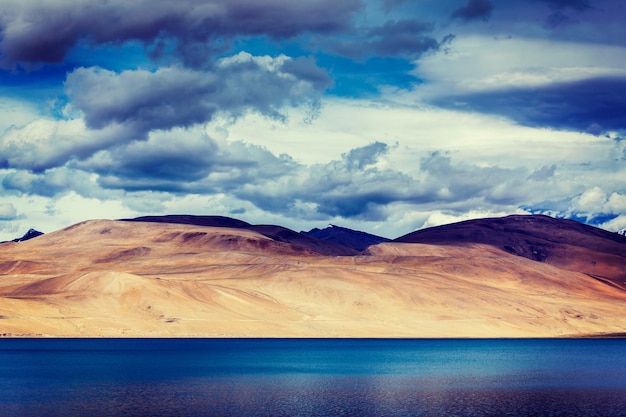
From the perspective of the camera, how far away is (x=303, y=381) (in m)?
78.0

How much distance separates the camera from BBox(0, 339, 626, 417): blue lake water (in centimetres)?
5903

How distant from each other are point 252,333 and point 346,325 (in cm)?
2290

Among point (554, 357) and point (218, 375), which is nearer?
point (218, 375)

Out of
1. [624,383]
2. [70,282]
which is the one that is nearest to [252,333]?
[70,282]

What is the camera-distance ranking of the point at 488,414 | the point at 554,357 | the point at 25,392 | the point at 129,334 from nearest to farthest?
the point at 488,414 < the point at 25,392 < the point at 554,357 < the point at 129,334

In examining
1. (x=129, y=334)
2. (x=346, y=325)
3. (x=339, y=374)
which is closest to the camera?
(x=339, y=374)

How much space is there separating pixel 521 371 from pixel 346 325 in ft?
264

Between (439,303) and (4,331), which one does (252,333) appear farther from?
(439,303)

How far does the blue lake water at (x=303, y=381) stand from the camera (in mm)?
59031

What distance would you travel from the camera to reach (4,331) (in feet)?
445

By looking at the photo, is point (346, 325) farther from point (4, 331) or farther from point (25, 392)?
point (25, 392)

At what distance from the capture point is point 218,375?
3258 inches

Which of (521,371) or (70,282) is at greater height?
(70,282)

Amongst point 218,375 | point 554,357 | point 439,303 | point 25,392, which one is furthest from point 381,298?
point 25,392
